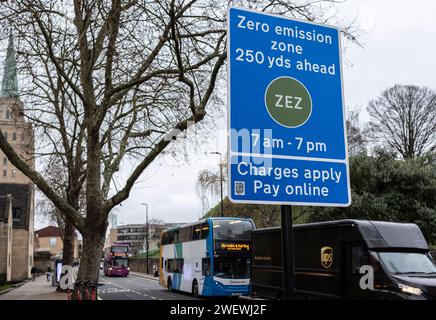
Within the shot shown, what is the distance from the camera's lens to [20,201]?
6581cm

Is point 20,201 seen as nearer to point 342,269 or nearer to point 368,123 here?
point 368,123

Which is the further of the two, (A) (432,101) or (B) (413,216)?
(A) (432,101)

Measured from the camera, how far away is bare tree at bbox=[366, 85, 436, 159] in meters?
52.9

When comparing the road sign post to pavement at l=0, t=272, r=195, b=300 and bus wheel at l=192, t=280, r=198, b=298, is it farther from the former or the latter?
bus wheel at l=192, t=280, r=198, b=298

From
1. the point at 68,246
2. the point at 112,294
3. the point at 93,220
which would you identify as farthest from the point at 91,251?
the point at 68,246

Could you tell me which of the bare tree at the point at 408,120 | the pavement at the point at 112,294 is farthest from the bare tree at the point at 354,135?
the pavement at the point at 112,294

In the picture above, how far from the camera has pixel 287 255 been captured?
136 inches

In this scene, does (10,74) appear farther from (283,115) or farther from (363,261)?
(283,115)

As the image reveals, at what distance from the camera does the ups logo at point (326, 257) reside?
54.1 feet

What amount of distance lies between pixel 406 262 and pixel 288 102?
12.9 metres

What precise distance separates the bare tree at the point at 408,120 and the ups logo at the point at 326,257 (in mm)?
38170
